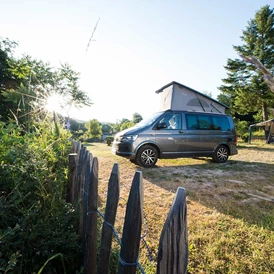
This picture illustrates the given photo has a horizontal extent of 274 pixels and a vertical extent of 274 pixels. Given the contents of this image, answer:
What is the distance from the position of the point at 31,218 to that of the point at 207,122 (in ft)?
20.2

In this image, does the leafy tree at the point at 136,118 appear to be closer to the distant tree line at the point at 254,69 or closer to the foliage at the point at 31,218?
the distant tree line at the point at 254,69

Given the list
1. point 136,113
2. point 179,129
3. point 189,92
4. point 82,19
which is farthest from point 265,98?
point 136,113

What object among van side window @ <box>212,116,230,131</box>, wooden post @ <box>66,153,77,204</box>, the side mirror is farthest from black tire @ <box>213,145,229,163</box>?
wooden post @ <box>66,153,77,204</box>

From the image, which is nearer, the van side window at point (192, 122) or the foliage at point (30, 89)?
the foliage at point (30, 89)

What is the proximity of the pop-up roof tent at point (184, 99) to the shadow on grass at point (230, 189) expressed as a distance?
7.27 meters

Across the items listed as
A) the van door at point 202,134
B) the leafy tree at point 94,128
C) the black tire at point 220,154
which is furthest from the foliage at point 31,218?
the leafy tree at point 94,128

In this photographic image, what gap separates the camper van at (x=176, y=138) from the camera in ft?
17.0

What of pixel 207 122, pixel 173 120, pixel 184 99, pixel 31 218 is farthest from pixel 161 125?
pixel 184 99

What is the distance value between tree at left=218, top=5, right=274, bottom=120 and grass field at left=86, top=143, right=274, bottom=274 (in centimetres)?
2342

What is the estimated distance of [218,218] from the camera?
2.38m

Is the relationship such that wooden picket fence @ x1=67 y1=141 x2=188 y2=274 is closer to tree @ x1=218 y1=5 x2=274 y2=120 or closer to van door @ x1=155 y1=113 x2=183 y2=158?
van door @ x1=155 y1=113 x2=183 y2=158

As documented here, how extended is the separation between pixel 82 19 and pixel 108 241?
2.77 meters

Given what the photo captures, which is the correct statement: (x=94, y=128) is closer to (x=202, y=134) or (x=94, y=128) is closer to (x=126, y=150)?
(x=202, y=134)

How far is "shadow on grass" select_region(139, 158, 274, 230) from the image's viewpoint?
260 cm
